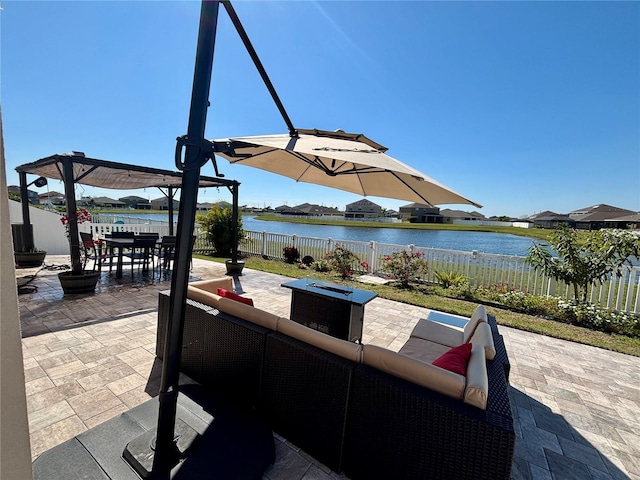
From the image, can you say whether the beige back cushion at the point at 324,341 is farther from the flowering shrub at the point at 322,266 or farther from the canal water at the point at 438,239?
the canal water at the point at 438,239

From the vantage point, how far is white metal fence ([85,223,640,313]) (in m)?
5.03

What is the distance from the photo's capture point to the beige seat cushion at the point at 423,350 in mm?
2470

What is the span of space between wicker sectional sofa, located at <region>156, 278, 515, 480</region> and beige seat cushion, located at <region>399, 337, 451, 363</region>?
50 cm

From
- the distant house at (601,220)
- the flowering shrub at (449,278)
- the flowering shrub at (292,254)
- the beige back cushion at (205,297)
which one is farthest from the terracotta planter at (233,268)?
the distant house at (601,220)

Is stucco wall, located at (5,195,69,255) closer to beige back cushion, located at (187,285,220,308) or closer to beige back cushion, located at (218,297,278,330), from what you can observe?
beige back cushion, located at (187,285,220,308)

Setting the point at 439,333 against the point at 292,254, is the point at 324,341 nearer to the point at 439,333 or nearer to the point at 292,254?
the point at 439,333

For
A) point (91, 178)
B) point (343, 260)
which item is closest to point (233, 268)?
point (343, 260)

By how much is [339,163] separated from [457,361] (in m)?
2.64

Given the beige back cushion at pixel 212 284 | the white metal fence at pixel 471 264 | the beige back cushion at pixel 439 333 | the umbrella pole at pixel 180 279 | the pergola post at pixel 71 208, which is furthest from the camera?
the white metal fence at pixel 471 264

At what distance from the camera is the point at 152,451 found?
5.28ft

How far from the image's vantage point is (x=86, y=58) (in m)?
4.21

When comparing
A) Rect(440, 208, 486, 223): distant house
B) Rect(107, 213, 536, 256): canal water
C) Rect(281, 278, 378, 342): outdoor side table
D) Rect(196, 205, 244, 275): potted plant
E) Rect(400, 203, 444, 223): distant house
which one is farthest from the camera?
Rect(440, 208, 486, 223): distant house

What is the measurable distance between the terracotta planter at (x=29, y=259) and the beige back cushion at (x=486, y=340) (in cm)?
965

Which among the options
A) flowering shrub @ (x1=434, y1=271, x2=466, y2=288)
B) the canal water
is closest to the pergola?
the canal water
